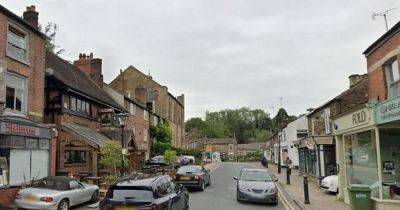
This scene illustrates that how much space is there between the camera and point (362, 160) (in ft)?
54.6

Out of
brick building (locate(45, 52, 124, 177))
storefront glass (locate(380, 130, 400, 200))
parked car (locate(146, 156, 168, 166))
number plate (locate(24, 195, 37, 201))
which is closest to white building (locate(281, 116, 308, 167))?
parked car (locate(146, 156, 168, 166))

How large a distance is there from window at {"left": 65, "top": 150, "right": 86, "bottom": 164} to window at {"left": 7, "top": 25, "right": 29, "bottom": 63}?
6.28 metres

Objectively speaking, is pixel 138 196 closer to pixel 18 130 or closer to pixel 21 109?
pixel 18 130

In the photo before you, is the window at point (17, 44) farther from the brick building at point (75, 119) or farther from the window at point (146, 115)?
the window at point (146, 115)

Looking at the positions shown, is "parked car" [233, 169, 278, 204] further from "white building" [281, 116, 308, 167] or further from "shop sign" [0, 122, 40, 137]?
"white building" [281, 116, 308, 167]

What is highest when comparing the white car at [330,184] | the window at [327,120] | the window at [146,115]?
the window at [146,115]

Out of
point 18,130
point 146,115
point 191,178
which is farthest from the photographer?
point 146,115

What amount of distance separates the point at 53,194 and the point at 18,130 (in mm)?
3876

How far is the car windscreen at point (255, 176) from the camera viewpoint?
1927 cm

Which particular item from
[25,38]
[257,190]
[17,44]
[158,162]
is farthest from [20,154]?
[158,162]

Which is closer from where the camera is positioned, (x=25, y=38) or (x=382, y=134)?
(x=382, y=134)

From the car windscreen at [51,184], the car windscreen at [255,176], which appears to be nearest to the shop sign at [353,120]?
the car windscreen at [255,176]

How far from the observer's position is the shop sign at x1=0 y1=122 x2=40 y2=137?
605 inches

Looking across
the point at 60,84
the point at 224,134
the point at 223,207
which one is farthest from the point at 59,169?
the point at 224,134
